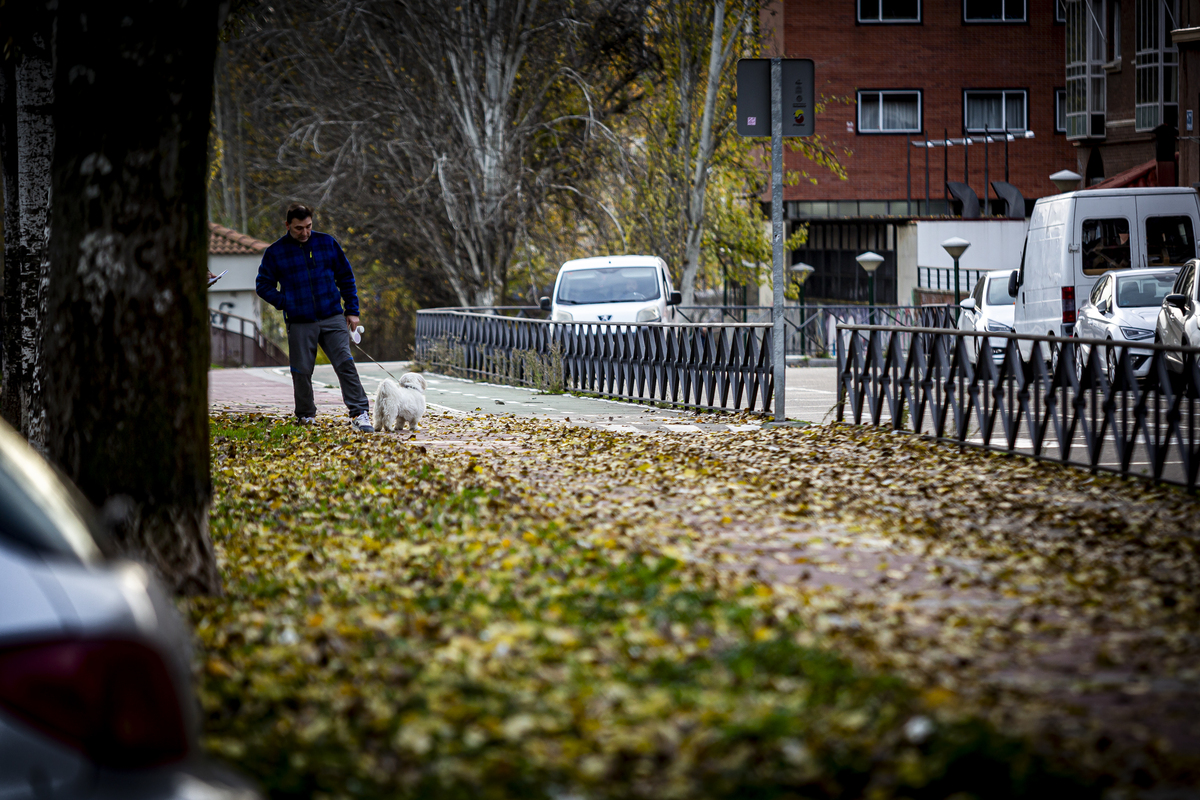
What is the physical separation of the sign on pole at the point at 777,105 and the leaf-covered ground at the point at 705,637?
4037 millimetres

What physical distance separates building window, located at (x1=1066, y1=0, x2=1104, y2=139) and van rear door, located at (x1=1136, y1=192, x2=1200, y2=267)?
17822mm

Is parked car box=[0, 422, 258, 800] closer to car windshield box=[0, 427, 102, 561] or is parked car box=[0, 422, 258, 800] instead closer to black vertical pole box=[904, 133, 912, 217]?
car windshield box=[0, 427, 102, 561]

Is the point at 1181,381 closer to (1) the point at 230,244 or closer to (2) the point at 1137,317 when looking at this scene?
(2) the point at 1137,317

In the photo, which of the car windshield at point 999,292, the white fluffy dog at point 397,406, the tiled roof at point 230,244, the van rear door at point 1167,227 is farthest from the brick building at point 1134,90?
the tiled roof at point 230,244

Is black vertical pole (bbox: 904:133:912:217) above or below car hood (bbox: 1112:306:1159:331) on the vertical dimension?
above

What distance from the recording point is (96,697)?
238 centimetres

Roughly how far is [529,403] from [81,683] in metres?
15.7

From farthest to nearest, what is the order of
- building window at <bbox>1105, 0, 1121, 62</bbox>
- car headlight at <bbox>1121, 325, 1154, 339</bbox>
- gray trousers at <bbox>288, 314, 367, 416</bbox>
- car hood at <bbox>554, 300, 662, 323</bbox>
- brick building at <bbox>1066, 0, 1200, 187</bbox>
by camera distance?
building window at <bbox>1105, 0, 1121, 62</bbox> < brick building at <bbox>1066, 0, 1200, 187</bbox> < car hood at <bbox>554, 300, 662, 323</bbox> < car headlight at <bbox>1121, 325, 1154, 339</bbox> < gray trousers at <bbox>288, 314, 367, 416</bbox>

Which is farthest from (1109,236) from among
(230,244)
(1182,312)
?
(230,244)

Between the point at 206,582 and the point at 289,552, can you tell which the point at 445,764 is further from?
the point at 289,552

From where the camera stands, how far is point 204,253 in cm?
595

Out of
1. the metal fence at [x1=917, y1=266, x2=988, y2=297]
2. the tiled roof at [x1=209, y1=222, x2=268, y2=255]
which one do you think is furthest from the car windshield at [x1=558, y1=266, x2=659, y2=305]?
the tiled roof at [x1=209, y1=222, x2=268, y2=255]

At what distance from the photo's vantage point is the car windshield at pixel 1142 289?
17375mm

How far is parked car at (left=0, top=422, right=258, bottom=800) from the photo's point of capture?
2332mm
